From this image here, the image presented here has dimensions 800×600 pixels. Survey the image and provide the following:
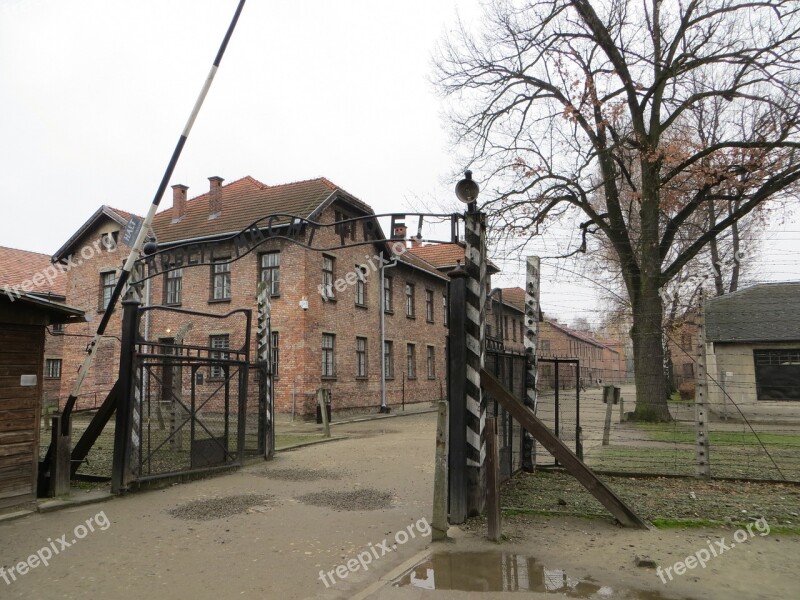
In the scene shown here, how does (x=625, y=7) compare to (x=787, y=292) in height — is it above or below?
above

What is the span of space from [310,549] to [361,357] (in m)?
20.4

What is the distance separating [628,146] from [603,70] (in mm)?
2862

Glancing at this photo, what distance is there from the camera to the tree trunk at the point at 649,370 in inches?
497

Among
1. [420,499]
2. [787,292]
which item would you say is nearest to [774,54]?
[787,292]

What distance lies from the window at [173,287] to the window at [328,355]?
6.50 m

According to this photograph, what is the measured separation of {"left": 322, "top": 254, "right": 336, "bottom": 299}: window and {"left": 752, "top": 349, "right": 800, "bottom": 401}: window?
16107 millimetres

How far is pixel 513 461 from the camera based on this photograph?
9398 mm

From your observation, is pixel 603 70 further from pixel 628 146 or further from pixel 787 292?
pixel 787 292

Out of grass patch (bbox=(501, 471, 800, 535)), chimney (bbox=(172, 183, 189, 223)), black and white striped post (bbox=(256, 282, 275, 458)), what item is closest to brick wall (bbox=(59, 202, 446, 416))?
chimney (bbox=(172, 183, 189, 223))

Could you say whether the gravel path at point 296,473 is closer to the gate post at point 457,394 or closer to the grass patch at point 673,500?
the grass patch at point 673,500

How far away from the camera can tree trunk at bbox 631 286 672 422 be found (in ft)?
41.4

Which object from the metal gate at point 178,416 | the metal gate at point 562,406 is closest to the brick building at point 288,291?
the metal gate at point 178,416

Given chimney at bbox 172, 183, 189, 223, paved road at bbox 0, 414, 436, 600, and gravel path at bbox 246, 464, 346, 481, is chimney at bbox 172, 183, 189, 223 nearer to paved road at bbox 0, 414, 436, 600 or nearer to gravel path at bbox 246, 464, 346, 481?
gravel path at bbox 246, 464, 346, 481

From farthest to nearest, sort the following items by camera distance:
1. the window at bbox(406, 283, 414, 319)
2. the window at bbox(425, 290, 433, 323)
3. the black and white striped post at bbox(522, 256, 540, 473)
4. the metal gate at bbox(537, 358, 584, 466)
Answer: the window at bbox(425, 290, 433, 323), the window at bbox(406, 283, 414, 319), the metal gate at bbox(537, 358, 584, 466), the black and white striped post at bbox(522, 256, 540, 473)
